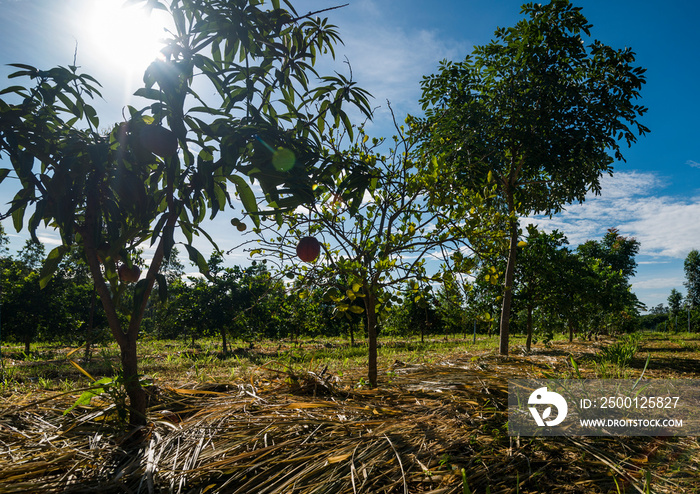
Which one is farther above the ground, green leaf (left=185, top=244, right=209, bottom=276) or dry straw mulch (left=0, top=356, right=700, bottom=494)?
green leaf (left=185, top=244, right=209, bottom=276)

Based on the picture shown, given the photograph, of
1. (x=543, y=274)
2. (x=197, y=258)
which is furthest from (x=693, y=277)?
(x=197, y=258)

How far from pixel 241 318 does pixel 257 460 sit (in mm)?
1789

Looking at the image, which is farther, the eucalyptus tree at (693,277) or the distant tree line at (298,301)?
the eucalyptus tree at (693,277)

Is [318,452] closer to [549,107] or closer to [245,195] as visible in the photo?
[245,195]

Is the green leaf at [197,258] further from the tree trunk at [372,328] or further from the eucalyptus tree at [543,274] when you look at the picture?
the eucalyptus tree at [543,274]

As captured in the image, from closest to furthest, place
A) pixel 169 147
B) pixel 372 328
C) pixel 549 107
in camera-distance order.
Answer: pixel 169 147 → pixel 372 328 → pixel 549 107

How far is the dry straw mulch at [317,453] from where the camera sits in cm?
159

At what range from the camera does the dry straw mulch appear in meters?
1.59

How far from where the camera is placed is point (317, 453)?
1.74m

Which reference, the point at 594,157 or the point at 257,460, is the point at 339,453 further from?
the point at 594,157

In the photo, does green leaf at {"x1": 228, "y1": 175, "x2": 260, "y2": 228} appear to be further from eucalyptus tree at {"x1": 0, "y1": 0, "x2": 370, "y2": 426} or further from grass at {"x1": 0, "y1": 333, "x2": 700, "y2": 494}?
grass at {"x1": 0, "y1": 333, "x2": 700, "y2": 494}

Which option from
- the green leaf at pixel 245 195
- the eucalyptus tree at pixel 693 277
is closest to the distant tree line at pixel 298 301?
the green leaf at pixel 245 195

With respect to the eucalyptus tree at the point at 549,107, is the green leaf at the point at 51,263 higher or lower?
lower

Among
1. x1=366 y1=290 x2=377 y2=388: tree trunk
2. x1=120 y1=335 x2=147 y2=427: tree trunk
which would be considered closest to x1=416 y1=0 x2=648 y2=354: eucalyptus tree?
x1=366 y1=290 x2=377 y2=388: tree trunk
